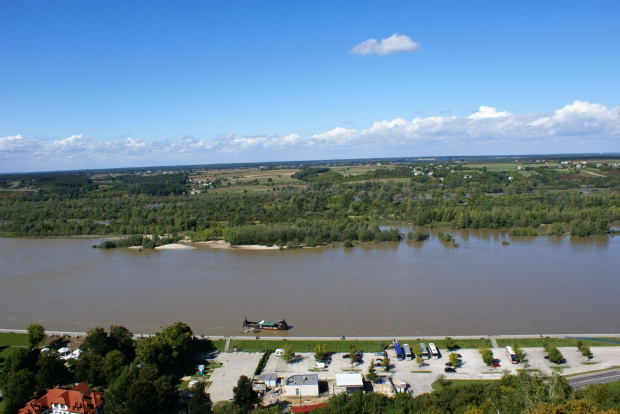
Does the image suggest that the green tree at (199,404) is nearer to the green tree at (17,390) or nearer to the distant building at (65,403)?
the distant building at (65,403)

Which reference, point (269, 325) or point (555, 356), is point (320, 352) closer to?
point (269, 325)

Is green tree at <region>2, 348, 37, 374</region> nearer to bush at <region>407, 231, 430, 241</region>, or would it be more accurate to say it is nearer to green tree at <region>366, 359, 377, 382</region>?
green tree at <region>366, 359, 377, 382</region>

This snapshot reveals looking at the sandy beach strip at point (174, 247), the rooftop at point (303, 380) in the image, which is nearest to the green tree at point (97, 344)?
the rooftop at point (303, 380)

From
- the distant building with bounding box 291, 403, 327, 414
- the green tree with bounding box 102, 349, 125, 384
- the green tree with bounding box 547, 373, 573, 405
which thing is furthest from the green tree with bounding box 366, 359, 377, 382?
the green tree with bounding box 102, 349, 125, 384

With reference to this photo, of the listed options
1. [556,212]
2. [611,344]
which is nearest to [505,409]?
[611,344]

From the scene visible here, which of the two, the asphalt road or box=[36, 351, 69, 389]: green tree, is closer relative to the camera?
the asphalt road

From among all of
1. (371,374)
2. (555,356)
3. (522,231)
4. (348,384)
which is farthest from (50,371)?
(522,231)
